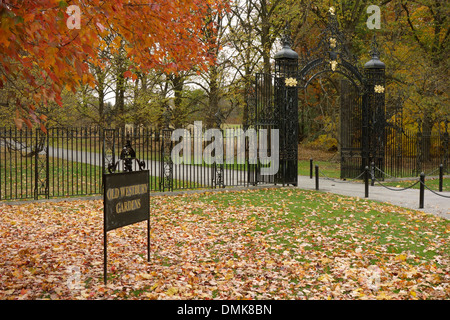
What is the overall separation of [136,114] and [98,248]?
16.0m

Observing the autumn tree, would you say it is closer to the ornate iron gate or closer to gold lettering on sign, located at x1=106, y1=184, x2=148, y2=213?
gold lettering on sign, located at x1=106, y1=184, x2=148, y2=213

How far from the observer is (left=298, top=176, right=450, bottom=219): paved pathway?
10.9m

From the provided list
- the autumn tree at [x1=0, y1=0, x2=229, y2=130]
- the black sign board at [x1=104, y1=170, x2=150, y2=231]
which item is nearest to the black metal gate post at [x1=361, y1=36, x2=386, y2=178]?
the autumn tree at [x1=0, y1=0, x2=229, y2=130]

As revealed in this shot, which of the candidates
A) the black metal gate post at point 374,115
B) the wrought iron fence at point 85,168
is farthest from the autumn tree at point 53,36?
the black metal gate post at point 374,115

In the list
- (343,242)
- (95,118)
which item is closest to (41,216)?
(343,242)

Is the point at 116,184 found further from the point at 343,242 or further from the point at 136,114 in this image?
the point at 136,114

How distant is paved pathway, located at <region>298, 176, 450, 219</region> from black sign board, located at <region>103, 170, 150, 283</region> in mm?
7601

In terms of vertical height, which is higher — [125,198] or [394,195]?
[125,198]

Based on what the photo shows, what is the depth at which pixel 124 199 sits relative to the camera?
5.76m

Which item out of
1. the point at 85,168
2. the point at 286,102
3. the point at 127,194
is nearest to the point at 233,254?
the point at 127,194

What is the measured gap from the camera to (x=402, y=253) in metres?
6.73

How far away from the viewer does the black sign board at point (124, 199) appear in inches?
212

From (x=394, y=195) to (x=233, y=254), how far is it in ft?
28.2

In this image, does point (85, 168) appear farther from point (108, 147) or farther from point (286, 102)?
point (286, 102)
